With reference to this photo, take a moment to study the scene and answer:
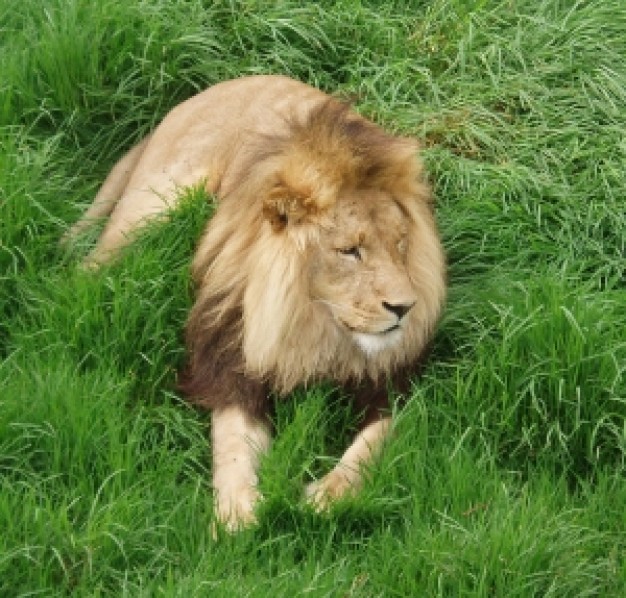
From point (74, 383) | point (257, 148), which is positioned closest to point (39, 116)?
point (257, 148)

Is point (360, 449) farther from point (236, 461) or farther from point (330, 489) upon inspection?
point (236, 461)

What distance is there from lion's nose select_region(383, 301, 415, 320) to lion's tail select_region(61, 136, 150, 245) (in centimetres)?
122

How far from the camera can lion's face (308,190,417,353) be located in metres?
4.39

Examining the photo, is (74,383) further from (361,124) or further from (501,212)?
(501,212)

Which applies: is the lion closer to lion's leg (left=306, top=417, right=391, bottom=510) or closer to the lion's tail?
lion's leg (left=306, top=417, right=391, bottom=510)

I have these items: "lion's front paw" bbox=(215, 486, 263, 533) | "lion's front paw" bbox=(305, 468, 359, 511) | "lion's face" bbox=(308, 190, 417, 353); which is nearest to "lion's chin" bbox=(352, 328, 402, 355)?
"lion's face" bbox=(308, 190, 417, 353)

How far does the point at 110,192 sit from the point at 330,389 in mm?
1251

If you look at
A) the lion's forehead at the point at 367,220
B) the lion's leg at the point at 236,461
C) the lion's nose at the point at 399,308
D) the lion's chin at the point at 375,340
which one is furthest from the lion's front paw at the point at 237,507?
the lion's forehead at the point at 367,220

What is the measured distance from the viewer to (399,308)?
4.39 metres

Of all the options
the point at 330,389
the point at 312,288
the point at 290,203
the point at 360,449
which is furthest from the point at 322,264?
the point at 360,449

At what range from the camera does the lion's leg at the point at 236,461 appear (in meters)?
4.29

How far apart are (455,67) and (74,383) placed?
1934 mm

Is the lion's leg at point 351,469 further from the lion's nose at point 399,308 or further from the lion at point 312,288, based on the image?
the lion's nose at point 399,308

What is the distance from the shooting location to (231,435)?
15.0ft
